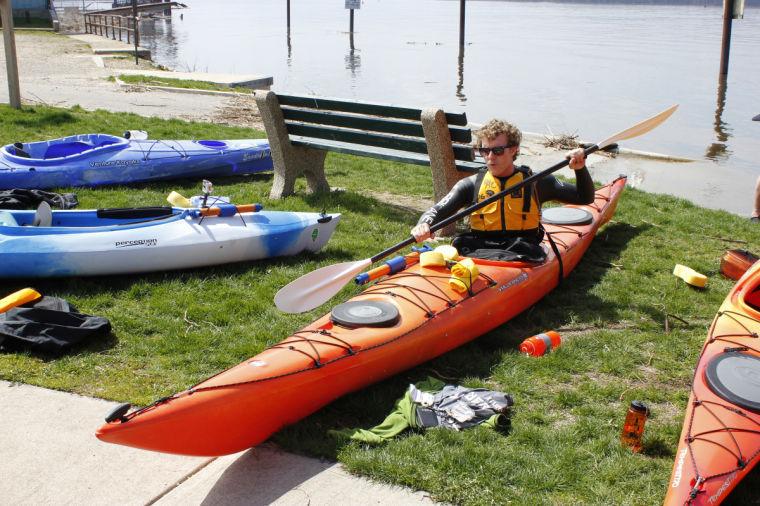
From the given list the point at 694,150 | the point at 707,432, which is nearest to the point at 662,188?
the point at 694,150

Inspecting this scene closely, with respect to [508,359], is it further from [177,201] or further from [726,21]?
[726,21]

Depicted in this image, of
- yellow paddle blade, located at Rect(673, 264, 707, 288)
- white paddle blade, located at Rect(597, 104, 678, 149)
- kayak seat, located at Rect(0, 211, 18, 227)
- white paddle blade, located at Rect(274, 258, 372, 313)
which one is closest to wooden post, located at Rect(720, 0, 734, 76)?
white paddle blade, located at Rect(597, 104, 678, 149)

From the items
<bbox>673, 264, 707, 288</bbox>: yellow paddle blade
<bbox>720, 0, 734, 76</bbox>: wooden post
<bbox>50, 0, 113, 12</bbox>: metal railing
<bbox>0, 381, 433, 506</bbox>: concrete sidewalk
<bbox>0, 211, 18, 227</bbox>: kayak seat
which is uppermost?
<bbox>50, 0, 113, 12</bbox>: metal railing

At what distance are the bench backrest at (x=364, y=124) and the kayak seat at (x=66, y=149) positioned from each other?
7.46ft

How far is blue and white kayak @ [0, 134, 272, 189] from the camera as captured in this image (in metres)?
7.44

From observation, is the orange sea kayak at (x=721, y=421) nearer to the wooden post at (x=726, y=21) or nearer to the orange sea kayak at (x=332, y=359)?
the orange sea kayak at (x=332, y=359)

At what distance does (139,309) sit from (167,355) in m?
0.74

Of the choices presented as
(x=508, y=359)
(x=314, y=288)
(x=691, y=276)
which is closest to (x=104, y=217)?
→ (x=314, y=288)

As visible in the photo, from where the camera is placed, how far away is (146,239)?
5336mm

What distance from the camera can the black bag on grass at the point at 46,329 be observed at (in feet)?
13.9

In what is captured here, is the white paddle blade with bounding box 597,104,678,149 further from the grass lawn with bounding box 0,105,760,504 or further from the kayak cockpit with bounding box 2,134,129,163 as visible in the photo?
the kayak cockpit with bounding box 2,134,129,163

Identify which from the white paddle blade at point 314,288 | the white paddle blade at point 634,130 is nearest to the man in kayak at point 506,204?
the white paddle blade at point 634,130

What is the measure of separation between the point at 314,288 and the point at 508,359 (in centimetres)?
121

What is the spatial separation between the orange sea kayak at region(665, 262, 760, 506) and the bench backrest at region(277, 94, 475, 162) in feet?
9.83
